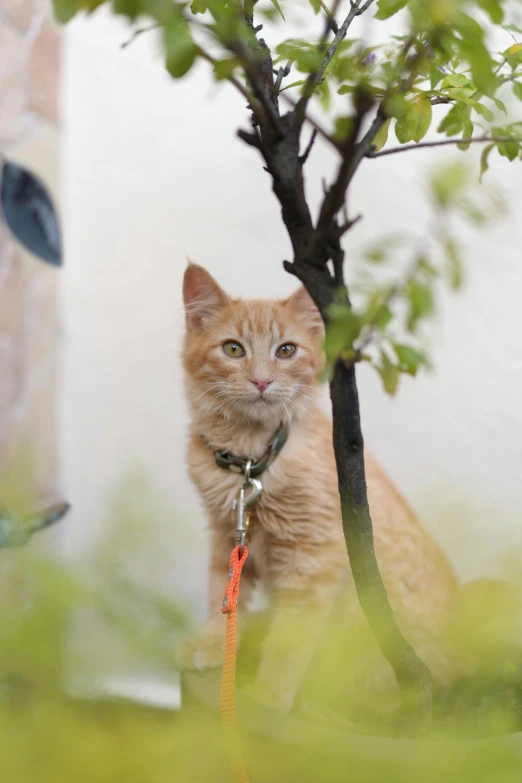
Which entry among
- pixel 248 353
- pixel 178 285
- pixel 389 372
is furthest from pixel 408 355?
pixel 178 285

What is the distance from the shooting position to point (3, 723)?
0.24 m

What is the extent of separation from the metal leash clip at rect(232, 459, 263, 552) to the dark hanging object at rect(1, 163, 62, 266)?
859 mm

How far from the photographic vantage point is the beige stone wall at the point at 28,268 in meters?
1.25

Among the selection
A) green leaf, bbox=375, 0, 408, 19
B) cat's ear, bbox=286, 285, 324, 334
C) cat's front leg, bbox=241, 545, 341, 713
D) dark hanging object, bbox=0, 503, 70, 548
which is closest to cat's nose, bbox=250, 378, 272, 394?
cat's ear, bbox=286, 285, 324, 334

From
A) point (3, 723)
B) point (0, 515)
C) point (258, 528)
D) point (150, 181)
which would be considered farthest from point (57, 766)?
point (150, 181)

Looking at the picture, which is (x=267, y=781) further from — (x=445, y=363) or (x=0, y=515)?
(x=445, y=363)

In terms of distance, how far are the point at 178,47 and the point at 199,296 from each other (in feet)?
1.92

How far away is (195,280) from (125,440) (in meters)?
0.65

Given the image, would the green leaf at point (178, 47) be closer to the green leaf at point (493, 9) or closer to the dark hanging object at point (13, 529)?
the green leaf at point (493, 9)

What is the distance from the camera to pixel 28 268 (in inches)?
52.1

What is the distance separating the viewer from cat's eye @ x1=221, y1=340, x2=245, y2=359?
0.81 m

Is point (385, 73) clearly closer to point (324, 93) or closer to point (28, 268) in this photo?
point (324, 93)

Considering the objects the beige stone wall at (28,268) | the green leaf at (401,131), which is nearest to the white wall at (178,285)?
the beige stone wall at (28,268)

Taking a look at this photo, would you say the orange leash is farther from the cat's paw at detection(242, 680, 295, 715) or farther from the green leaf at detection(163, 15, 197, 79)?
the green leaf at detection(163, 15, 197, 79)
